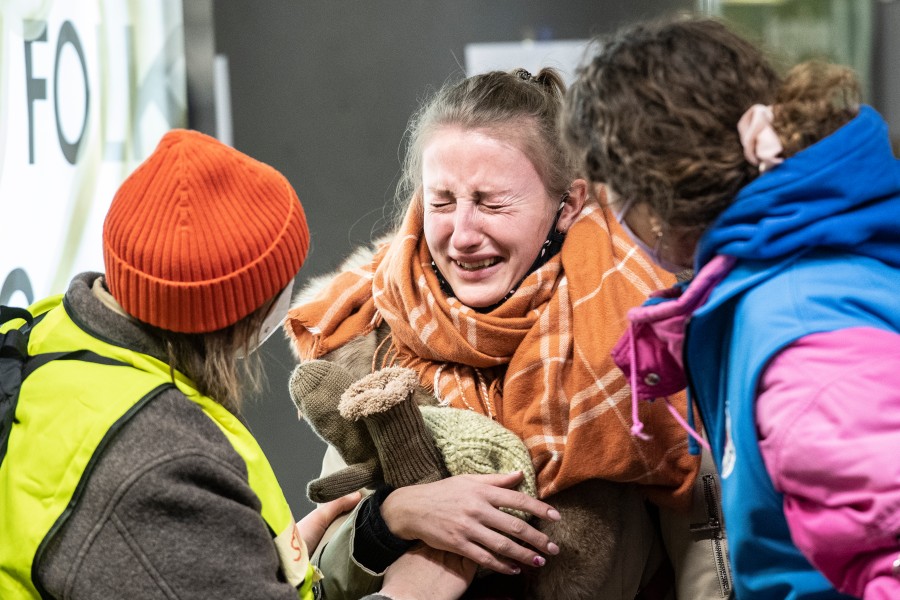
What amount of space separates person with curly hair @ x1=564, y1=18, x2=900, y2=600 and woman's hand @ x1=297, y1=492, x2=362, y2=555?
90cm

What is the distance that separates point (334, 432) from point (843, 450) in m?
0.98

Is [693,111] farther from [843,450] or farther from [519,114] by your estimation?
[519,114]

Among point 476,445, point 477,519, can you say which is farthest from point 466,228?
point 477,519

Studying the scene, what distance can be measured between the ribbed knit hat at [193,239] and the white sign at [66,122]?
0.98 metres

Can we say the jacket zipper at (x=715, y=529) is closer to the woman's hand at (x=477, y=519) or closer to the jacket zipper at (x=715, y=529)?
the jacket zipper at (x=715, y=529)

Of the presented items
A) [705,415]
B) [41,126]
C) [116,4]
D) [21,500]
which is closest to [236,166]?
[21,500]

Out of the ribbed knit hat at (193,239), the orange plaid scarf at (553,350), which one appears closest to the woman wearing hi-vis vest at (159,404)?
the ribbed knit hat at (193,239)

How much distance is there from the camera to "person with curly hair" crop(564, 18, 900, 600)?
981 millimetres

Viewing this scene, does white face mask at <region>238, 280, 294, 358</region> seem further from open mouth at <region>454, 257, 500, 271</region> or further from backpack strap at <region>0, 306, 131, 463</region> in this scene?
open mouth at <region>454, 257, 500, 271</region>

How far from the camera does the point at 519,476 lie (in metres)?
1.74

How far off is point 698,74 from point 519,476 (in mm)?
818

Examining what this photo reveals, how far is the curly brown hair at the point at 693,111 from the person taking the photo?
3.78 ft

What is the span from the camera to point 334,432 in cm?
176

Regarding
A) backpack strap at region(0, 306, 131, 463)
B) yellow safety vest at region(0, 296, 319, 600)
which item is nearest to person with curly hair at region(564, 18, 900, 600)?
yellow safety vest at region(0, 296, 319, 600)
